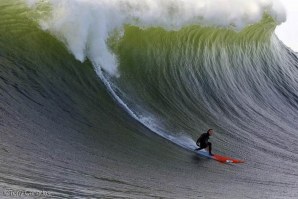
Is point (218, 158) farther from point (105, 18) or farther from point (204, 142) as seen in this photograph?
point (105, 18)

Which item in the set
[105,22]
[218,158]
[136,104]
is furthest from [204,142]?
[105,22]

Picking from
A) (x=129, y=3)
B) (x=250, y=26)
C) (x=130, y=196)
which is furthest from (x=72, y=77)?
(x=250, y=26)

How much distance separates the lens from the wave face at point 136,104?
30.1 feet

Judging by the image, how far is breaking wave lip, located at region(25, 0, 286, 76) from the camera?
523 inches

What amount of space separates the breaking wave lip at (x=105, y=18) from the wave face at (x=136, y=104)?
0.10ft

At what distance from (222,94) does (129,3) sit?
3.61m

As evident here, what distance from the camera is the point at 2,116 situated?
9.64 m

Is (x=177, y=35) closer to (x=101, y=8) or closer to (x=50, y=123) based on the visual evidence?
(x=101, y=8)

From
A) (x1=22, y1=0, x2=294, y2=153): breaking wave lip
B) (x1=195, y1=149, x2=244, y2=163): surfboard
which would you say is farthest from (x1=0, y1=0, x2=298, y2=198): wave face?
(x1=195, y1=149, x2=244, y2=163): surfboard

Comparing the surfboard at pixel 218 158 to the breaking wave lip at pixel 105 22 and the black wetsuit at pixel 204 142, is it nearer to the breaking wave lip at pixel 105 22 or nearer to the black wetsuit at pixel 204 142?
the black wetsuit at pixel 204 142

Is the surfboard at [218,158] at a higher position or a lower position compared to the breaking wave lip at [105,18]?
lower

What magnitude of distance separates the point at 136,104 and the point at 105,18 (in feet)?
7.70

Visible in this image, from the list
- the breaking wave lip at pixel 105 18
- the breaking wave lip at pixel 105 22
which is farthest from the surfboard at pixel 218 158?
the breaking wave lip at pixel 105 18

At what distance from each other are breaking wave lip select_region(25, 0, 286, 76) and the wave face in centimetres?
3
